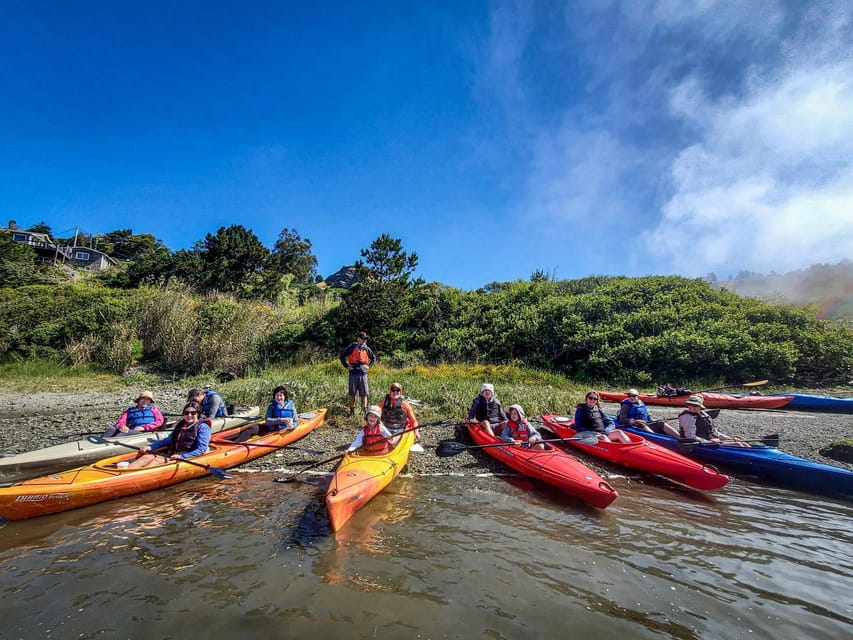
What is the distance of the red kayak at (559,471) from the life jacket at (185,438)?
5.62m

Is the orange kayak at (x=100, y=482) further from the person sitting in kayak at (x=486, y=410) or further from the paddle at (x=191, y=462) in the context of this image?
the person sitting in kayak at (x=486, y=410)

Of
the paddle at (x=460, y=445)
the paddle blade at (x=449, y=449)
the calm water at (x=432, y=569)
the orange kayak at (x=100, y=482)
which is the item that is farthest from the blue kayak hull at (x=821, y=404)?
the orange kayak at (x=100, y=482)

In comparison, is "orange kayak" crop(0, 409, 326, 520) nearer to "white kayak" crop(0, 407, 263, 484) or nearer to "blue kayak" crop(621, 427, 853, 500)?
"white kayak" crop(0, 407, 263, 484)

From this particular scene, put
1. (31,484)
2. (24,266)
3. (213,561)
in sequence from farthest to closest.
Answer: (24,266)
(31,484)
(213,561)

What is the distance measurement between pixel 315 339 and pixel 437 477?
15.9 m

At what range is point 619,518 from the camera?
550 cm

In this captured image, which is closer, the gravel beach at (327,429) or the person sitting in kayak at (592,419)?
the gravel beach at (327,429)

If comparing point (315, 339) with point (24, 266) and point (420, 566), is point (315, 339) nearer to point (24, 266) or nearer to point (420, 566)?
point (420, 566)

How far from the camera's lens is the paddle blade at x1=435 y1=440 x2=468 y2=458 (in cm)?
782

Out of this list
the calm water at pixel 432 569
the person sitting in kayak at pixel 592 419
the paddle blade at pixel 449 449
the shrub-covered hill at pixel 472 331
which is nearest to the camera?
the calm water at pixel 432 569

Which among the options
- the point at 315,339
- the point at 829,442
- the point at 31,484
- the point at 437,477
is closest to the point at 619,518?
the point at 437,477

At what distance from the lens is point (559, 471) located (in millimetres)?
6273

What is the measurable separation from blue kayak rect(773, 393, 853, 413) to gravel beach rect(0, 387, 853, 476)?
326 millimetres

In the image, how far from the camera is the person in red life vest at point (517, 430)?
24.9ft
